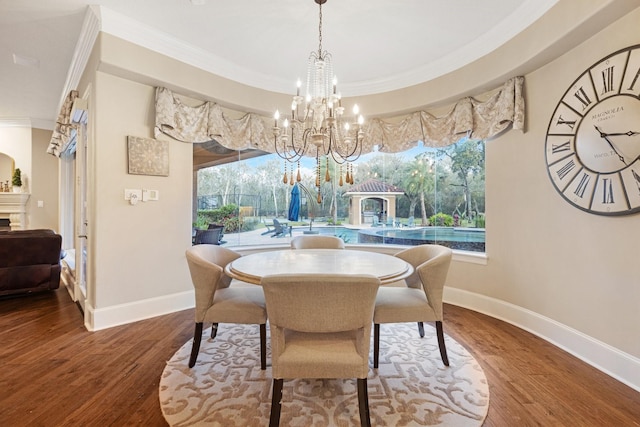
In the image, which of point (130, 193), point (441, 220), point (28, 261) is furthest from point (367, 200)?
point (28, 261)

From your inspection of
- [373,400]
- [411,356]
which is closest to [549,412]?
[411,356]

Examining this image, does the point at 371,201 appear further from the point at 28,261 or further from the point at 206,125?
the point at 28,261

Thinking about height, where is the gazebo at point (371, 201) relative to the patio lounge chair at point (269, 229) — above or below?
above

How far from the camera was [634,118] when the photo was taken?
6.19ft

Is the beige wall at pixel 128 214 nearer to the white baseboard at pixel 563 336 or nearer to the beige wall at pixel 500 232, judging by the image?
the beige wall at pixel 500 232

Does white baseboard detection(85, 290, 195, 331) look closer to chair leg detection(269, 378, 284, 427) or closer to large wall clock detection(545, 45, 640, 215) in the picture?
chair leg detection(269, 378, 284, 427)

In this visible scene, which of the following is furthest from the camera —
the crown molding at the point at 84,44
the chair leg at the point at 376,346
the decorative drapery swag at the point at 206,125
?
the decorative drapery swag at the point at 206,125

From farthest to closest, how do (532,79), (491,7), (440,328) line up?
(532,79) < (491,7) < (440,328)

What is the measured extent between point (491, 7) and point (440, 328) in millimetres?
2740

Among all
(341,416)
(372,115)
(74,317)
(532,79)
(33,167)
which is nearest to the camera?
(341,416)

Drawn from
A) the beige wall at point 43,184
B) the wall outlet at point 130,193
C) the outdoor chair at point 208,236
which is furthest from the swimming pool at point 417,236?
the beige wall at point 43,184

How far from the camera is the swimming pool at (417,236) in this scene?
3.52m

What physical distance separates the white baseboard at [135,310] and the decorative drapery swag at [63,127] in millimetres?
2269

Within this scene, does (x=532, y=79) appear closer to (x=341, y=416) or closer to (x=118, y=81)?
(x=341, y=416)
